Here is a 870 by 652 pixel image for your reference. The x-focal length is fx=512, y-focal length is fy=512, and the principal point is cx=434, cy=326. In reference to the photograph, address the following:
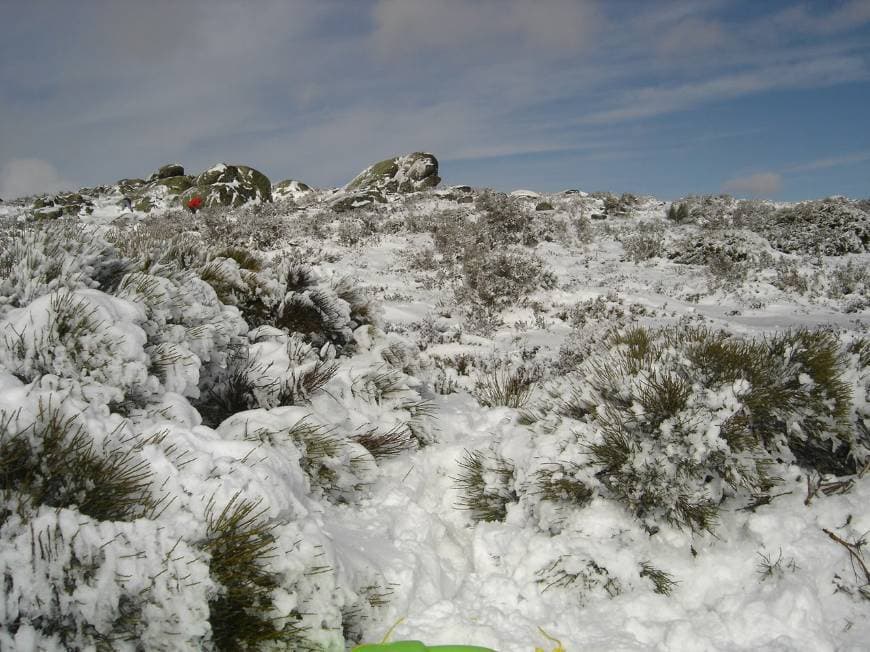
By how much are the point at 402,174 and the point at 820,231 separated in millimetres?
19790

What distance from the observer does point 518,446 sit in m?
3.43

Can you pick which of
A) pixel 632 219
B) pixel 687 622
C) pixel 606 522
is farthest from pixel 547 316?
pixel 632 219

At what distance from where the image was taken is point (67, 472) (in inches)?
75.5

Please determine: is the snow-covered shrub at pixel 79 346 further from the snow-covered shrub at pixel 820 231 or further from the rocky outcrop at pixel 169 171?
the rocky outcrop at pixel 169 171

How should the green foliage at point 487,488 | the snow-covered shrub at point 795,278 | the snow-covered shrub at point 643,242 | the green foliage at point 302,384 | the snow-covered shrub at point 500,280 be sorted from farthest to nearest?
the snow-covered shrub at point 643,242 < the snow-covered shrub at point 795,278 < the snow-covered shrub at point 500,280 < the green foliage at point 302,384 < the green foliage at point 487,488

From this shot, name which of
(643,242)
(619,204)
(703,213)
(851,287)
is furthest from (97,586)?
(619,204)

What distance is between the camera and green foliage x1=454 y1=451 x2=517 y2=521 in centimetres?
318

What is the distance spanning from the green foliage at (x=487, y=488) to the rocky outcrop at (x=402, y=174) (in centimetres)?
2426

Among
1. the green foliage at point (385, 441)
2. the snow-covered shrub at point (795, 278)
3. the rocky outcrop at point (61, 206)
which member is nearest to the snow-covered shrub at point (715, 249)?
the snow-covered shrub at point (795, 278)

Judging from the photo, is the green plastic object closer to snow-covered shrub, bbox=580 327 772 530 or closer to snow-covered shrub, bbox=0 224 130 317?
snow-covered shrub, bbox=580 327 772 530

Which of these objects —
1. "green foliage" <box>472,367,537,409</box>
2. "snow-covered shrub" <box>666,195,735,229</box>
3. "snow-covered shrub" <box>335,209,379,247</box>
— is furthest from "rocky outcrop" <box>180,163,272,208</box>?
"green foliage" <box>472,367,537,409</box>

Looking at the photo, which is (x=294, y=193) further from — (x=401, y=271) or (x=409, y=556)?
(x=409, y=556)

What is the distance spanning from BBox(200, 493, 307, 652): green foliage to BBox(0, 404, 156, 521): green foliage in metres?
0.30

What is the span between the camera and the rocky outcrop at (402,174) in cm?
2741
